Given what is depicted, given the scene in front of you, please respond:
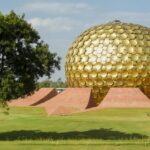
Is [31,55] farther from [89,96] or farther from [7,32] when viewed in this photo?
[89,96]

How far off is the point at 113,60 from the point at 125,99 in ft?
19.8

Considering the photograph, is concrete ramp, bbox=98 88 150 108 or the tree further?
concrete ramp, bbox=98 88 150 108

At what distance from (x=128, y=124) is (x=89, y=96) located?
17.3 metres

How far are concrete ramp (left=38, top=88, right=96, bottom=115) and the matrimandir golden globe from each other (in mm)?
1816

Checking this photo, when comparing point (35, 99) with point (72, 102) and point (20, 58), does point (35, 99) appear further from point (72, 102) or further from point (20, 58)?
point (20, 58)

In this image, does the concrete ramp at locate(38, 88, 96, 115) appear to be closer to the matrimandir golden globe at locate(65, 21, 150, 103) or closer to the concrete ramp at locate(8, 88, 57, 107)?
the matrimandir golden globe at locate(65, 21, 150, 103)

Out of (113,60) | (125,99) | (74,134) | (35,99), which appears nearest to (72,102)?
(125,99)

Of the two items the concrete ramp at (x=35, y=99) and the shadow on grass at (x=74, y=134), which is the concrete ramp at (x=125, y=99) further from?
the shadow on grass at (x=74, y=134)

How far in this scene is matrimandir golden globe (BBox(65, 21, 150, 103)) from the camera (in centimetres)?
4591

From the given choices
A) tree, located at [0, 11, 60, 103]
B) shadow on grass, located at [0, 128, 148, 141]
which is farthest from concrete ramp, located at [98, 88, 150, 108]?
tree, located at [0, 11, 60, 103]

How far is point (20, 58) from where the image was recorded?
21.5 metres

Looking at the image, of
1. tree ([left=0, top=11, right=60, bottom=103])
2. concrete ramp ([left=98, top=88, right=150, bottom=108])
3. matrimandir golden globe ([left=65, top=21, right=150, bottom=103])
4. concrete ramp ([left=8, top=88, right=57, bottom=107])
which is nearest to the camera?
tree ([left=0, top=11, right=60, bottom=103])

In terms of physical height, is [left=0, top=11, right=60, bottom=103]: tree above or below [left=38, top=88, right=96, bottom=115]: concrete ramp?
above

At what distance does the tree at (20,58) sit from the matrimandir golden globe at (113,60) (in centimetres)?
2401
